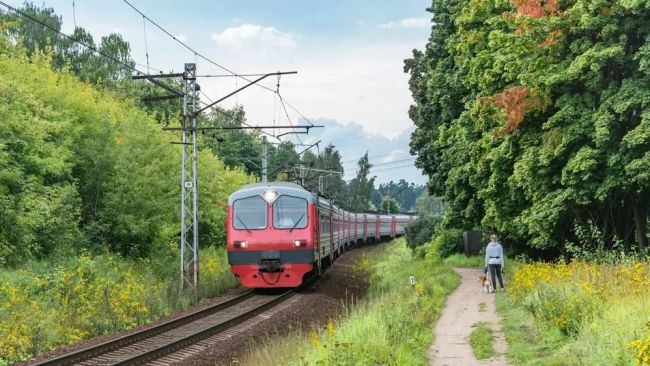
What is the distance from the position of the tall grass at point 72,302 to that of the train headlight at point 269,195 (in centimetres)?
360

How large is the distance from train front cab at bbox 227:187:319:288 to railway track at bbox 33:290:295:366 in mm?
1193

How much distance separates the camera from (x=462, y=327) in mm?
12781

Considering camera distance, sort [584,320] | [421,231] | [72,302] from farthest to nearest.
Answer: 1. [421,231]
2. [72,302]
3. [584,320]

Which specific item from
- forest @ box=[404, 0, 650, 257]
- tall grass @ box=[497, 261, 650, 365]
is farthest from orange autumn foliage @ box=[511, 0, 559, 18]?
tall grass @ box=[497, 261, 650, 365]

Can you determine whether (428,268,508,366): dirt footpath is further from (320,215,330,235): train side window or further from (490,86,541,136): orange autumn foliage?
(320,215,330,235): train side window

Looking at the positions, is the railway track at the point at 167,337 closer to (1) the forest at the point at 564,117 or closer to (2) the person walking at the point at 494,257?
(2) the person walking at the point at 494,257

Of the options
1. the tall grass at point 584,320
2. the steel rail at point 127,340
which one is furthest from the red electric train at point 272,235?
the tall grass at point 584,320

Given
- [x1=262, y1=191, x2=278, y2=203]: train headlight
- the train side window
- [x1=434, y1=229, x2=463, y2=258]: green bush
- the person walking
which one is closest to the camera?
the person walking

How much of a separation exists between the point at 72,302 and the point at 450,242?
24.2 m

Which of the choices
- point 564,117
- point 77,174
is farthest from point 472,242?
point 77,174

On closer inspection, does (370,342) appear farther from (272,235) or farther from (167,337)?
(272,235)

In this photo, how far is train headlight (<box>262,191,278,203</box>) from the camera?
2131 centimetres

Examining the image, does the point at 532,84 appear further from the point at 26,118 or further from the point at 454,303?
the point at 26,118

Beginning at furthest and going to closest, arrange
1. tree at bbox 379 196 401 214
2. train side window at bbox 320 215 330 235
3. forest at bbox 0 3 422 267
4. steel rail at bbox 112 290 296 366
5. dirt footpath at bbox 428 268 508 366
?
tree at bbox 379 196 401 214
train side window at bbox 320 215 330 235
forest at bbox 0 3 422 267
steel rail at bbox 112 290 296 366
dirt footpath at bbox 428 268 508 366
